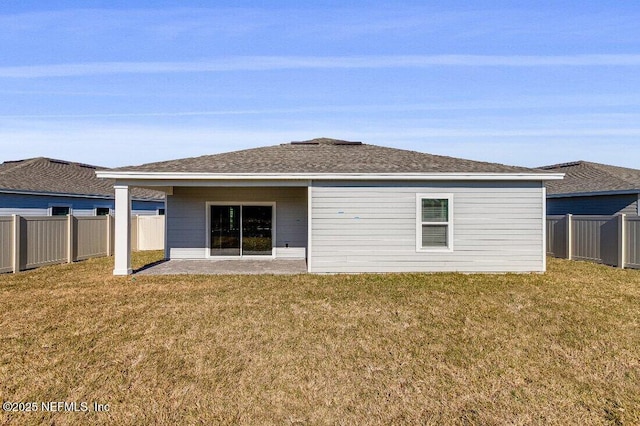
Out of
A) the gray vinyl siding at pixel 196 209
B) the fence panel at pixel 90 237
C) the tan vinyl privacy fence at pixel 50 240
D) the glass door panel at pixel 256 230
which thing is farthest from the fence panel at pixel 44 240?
the glass door panel at pixel 256 230

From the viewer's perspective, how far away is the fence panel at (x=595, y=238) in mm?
13320

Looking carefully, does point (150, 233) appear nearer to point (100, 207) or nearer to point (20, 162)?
point (100, 207)

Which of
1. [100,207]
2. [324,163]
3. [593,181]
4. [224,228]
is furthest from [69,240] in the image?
[593,181]

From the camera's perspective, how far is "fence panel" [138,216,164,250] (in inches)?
754

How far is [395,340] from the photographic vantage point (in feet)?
19.5

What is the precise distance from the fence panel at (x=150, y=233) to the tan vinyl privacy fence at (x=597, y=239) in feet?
57.2

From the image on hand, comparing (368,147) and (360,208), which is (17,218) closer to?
(360,208)

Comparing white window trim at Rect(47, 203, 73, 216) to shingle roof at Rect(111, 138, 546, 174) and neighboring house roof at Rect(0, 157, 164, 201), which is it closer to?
neighboring house roof at Rect(0, 157, 164, 201)

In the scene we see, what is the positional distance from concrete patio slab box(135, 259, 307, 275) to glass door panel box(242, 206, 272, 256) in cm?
55

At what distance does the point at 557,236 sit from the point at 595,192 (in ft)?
9.19

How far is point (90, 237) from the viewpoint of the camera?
1533cm

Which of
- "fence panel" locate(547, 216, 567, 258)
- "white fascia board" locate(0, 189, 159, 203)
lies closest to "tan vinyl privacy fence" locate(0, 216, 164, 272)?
"white fascia board" locate(0, 189, 159, 203)

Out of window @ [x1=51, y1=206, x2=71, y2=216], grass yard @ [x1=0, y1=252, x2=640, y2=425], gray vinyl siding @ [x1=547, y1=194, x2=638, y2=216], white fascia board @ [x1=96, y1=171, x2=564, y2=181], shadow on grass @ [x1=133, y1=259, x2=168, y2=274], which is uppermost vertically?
white fascia board @ [x1=96, y1=171, x2=564, y2=181]

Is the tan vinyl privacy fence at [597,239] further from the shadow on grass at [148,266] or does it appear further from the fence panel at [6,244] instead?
the fence panel at [6,244]
